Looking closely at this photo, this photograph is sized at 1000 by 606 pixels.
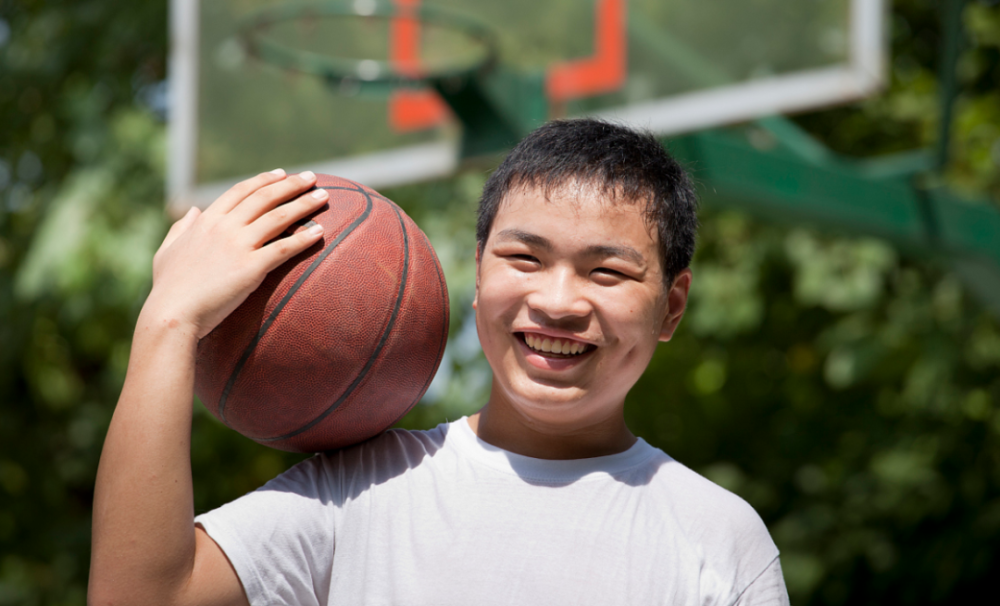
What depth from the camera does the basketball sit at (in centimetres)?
196

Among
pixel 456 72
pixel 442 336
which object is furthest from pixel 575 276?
pixel 456 72

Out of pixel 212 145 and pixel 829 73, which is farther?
pixel 212 145

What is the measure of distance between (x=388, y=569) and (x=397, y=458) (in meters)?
0.25

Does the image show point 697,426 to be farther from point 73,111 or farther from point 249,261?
point 249,261

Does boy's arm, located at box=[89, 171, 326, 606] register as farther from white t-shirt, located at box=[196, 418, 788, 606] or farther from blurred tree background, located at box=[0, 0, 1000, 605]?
blurred tree background, located at box=[0, 0, 1000, 605]

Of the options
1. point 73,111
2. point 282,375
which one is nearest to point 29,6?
point 73,111

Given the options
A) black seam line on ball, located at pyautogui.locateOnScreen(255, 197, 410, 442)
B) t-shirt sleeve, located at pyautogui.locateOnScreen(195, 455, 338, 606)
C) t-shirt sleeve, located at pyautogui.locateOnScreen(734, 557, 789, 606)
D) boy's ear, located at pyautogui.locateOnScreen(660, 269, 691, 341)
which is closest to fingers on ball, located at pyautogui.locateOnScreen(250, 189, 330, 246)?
black seam line on ball, located at pyautogui.locateOnScreen(255, 197, 410, 442)

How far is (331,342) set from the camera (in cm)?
200

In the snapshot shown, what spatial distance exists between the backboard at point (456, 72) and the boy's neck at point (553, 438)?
103 inches

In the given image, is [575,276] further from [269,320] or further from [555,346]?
[269,320]

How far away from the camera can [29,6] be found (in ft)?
29.2

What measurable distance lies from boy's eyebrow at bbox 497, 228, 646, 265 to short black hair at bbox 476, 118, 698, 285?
0.26 ft

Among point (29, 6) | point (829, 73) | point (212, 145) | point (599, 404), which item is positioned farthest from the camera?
point (29, 6)

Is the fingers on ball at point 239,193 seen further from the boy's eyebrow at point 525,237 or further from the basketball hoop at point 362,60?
the basketball hoop at point 362,60
